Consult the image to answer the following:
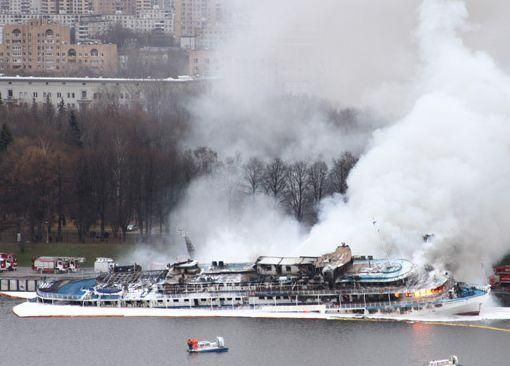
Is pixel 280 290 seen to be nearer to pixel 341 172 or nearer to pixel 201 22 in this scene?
pixel 341 172

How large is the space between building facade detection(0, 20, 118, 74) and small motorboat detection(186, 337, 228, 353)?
9930 centimetres

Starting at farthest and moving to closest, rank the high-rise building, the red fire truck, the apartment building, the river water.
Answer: the apartment building
the high-rise building
the red fire truck
the river water

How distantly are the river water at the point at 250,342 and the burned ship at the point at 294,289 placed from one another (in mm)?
1302

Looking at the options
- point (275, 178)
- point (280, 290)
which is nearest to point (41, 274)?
point (275, 178)

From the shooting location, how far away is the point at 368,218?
68.7 m

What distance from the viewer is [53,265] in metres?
76.9

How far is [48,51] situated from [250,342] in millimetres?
108561

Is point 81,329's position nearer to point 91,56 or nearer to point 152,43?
point 91,56

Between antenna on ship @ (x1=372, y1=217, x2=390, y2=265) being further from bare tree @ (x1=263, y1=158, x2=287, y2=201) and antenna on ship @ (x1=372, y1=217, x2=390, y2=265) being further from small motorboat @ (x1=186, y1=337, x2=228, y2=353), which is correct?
bare tree @ (x1=263, y1=158, x2=287, y2=201)

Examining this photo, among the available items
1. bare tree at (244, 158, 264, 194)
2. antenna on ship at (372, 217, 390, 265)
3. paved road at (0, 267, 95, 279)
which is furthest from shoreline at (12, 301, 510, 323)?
bare tree at (244, 158, 264, 194)

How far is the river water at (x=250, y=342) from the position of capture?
55.6m

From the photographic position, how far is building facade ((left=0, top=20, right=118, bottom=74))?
158750 millimetres

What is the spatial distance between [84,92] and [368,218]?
61784mm

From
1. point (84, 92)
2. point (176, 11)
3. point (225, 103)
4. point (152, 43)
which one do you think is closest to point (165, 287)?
point (225, 103)
